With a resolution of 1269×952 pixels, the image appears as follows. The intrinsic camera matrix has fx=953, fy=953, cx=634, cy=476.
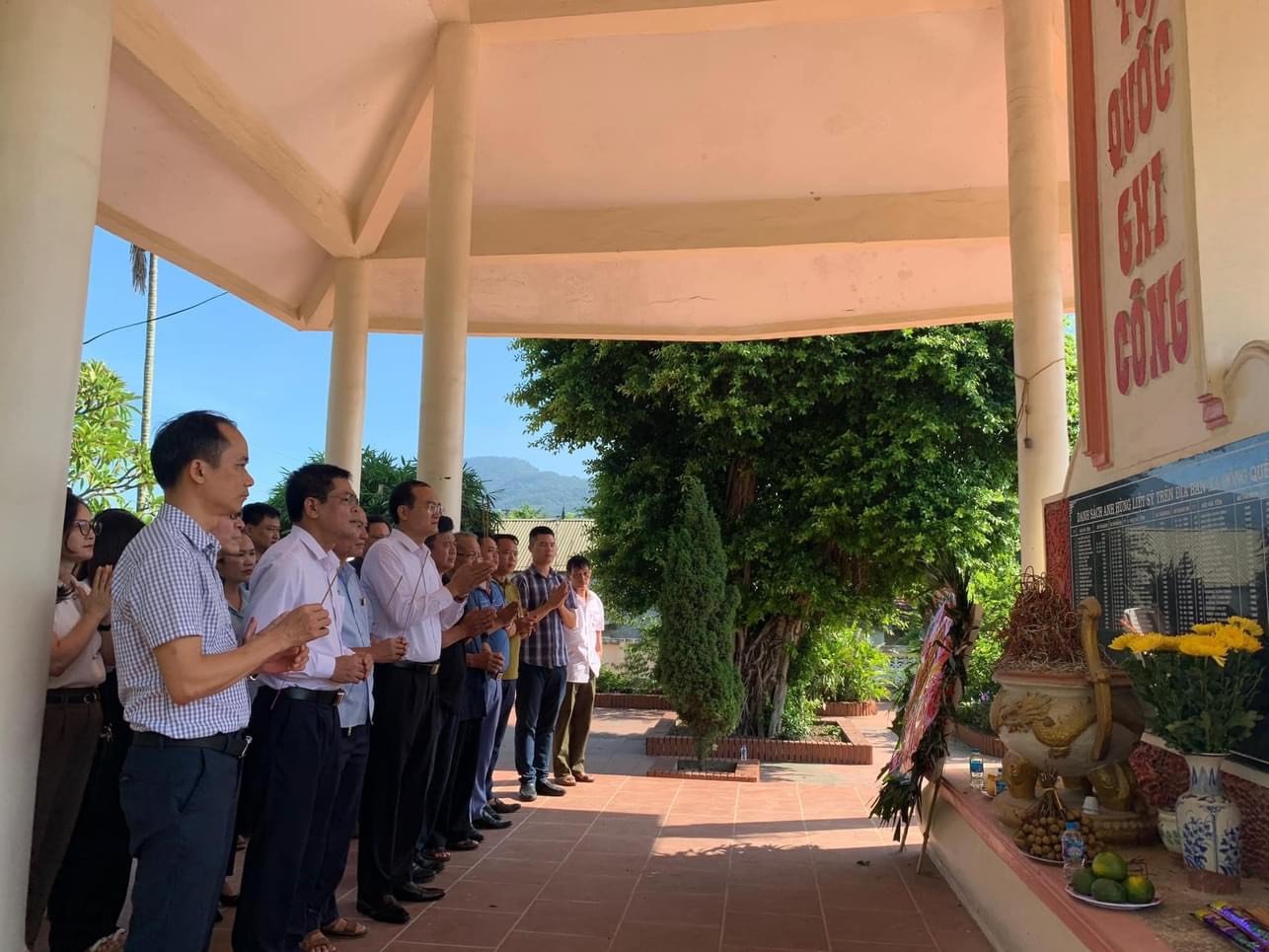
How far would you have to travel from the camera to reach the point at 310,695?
3.23 meters

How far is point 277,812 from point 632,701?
36.4 ft

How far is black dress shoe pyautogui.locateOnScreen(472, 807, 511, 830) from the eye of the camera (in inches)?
227

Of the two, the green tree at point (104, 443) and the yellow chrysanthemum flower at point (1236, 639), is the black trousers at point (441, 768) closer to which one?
the yellow chrysanthemum flower at point (1236, 639)

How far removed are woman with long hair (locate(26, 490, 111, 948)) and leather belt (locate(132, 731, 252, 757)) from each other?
980mm

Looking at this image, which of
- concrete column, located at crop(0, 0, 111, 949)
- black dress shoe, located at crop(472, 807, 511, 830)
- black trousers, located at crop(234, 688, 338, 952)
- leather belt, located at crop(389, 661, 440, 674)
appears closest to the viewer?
concrete column, located at crop(0, 0, 111, 949)

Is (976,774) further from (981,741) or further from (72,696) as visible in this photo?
(981,741)

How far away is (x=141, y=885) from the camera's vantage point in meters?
2.38

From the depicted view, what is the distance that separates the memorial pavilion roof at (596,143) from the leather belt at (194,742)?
4.14 m

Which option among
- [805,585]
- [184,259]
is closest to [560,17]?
[184,259]

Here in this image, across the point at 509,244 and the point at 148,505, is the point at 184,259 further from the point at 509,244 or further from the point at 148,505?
the point at 148,505

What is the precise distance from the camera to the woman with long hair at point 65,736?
330 cm

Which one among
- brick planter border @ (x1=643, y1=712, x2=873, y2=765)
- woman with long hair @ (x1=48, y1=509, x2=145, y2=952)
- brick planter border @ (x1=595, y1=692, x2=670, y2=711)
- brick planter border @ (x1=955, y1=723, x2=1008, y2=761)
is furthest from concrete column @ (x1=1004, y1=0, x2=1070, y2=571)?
brick planter border @ (x1=595, y1=692, x2=670, y2=711)

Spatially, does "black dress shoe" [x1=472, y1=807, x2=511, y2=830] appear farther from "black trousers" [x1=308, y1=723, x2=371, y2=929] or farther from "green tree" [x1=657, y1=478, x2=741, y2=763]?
"green tree" [x1=657, y1=478, x2=741, y2=763]

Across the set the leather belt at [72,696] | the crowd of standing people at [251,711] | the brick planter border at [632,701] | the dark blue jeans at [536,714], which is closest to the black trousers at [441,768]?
the crowd of standing people at [251,711]
